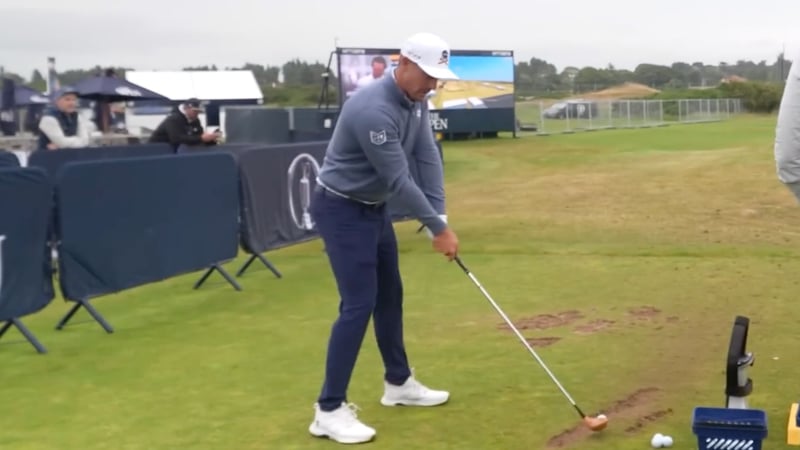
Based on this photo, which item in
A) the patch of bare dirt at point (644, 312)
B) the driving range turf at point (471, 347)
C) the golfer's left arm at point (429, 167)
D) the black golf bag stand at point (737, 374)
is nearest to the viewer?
the black golf bag stand at point (737, 374)

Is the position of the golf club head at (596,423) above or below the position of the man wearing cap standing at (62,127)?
below

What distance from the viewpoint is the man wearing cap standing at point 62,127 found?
15.6m

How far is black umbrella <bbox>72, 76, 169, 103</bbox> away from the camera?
22125 mm

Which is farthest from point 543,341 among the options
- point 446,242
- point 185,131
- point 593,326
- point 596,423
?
point 185,131

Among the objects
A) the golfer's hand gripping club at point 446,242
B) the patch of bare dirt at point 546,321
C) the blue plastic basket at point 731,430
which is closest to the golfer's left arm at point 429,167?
the golfer's hand gripping club at point 446,242

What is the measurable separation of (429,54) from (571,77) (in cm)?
6661

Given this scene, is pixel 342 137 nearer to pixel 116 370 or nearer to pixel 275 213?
pixel 116 370

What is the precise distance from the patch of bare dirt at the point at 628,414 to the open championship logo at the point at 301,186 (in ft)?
22.3

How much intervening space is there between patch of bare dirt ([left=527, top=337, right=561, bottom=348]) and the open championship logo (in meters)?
5.04

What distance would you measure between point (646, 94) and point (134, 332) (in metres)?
66.6

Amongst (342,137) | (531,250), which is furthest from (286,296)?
(342,137)

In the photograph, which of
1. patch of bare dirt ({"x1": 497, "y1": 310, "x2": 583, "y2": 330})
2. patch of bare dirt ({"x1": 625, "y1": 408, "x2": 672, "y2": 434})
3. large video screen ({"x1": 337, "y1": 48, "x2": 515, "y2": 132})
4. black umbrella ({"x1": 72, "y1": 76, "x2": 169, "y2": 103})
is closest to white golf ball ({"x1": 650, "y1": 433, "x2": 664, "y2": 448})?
patch of bare dirt ({"x1": 625, "y1": 408, "x2": 672, "y2": 434})

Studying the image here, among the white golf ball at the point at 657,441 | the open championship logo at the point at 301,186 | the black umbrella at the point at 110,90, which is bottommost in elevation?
the white golf ball at the point at 657,441

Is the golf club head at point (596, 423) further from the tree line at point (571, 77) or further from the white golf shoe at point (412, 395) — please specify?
the tree line at point (571, 77)
